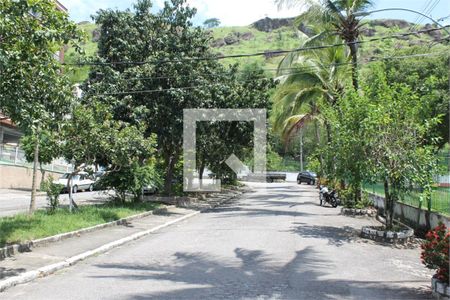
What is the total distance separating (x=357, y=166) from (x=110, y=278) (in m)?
7.98

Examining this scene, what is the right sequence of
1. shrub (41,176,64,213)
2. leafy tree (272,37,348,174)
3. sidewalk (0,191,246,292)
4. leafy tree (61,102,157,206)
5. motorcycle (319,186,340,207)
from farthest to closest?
leafy tree (272,37,348,174)
motorcycle (319,186,340,207)
leafy tree (61,102,157,206)
shrub (41,176,64,213)
sidewalk (0,191,246,292)

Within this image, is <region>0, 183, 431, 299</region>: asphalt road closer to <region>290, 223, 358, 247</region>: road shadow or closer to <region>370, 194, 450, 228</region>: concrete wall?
<region>290, 223, 358, 247</region>: road shadow

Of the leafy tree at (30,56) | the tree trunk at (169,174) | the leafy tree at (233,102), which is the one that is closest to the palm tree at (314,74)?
the leafy tree at (233,102)

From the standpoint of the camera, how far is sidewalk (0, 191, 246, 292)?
8907mm

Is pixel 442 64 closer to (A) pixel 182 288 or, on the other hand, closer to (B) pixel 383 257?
(B) pixel 383 257

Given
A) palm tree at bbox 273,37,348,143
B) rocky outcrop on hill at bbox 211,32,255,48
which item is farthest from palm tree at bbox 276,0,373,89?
rocky outcrop on hill at bbox 211,32,255,48

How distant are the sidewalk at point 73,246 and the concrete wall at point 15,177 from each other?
1665 centimetres

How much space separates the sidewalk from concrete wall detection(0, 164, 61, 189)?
1665cm

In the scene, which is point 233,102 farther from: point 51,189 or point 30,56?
point 30,56

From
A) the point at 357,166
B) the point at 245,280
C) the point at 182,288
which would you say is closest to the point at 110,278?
the point at 182,288

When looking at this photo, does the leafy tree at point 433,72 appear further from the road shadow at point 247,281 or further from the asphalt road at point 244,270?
the road shadow at point 247,281

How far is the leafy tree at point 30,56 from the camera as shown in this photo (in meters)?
8.03

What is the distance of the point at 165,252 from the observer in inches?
442

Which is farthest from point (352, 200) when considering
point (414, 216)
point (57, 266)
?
point (57, 266)
